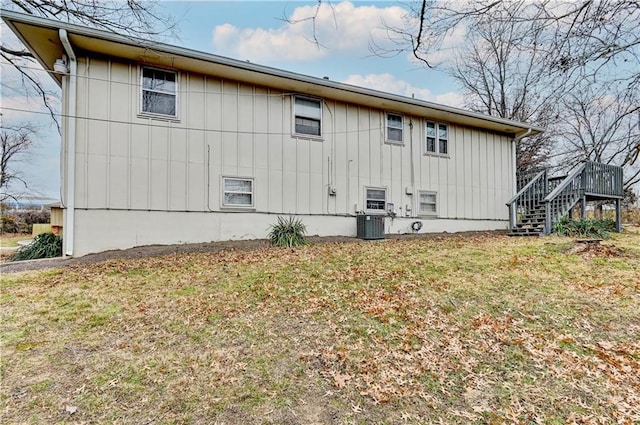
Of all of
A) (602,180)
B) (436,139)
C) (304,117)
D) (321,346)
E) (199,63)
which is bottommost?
(321,346)

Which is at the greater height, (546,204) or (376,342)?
(546,204)

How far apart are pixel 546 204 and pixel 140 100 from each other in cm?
1143

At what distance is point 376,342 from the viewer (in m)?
3.33

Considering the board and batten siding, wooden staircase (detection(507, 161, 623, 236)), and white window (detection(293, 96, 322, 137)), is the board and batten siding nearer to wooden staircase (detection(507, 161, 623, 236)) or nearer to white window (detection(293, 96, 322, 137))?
white window (detection(293, 96, 322, 137))

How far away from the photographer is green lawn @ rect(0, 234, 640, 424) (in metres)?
2.43

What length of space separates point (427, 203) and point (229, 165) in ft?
21.8

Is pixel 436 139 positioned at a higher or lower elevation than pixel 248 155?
higher

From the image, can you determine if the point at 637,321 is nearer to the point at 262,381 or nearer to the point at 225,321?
the point at 262,381

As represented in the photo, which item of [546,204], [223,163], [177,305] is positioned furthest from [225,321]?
[546,204]

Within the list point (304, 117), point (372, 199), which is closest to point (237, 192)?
point (304, 117)

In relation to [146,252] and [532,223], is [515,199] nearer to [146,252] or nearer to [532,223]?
[532,223]

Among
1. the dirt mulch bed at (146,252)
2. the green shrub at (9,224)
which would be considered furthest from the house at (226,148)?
the green shrub at (9,224)

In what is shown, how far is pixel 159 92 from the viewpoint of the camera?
8086mm

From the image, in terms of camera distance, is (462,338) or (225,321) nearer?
(462,338)
